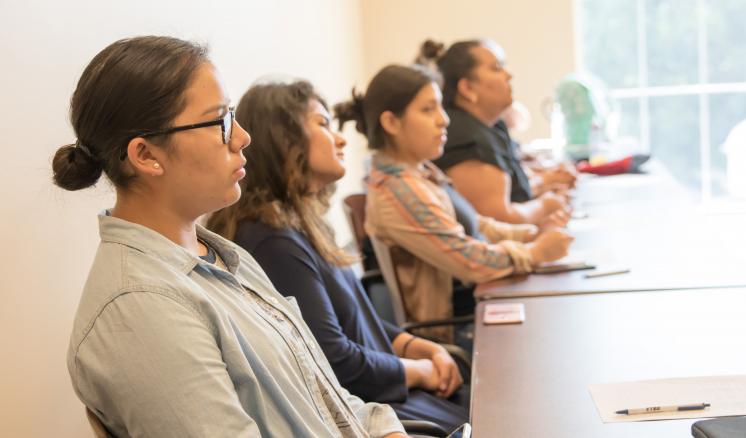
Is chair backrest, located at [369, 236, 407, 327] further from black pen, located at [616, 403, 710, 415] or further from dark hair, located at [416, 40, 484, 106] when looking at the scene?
black pen, located at [616, 403, 710, 415]

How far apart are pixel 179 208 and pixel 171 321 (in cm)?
24

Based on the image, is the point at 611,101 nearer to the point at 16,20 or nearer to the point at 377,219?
the point at 377,219

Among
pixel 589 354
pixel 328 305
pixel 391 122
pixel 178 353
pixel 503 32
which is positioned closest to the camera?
pixel 178 353

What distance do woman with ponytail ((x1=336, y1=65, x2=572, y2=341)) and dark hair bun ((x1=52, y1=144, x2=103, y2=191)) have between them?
1.39 metres

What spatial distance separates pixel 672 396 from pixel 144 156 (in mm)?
922

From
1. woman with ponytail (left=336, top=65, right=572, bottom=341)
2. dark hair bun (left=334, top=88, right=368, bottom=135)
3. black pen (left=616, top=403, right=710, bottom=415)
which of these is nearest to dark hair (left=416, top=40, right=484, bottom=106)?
woman with ponytail (left=336, top=65, right=572, bottom=341)

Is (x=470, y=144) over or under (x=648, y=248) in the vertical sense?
over

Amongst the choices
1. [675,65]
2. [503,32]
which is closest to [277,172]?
[503,32]

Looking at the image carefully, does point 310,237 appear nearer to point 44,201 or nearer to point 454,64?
point 44,201

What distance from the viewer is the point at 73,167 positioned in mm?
1273

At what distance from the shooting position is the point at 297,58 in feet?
13.6

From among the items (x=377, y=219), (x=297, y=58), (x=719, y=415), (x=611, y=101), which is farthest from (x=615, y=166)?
(x=719, y=415)

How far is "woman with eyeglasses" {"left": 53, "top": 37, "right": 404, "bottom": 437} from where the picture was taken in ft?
3.64

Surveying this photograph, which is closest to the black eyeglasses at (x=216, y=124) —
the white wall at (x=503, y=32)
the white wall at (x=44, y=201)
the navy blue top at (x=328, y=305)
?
the white wall at (x=44, y=201)
